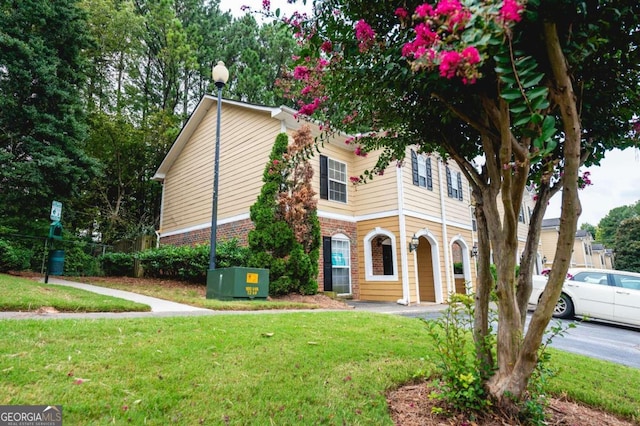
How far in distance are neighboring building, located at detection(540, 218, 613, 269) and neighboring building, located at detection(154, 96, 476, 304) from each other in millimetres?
7454

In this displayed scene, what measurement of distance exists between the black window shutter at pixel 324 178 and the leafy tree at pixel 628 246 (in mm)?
35646

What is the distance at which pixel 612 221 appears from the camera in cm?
5991

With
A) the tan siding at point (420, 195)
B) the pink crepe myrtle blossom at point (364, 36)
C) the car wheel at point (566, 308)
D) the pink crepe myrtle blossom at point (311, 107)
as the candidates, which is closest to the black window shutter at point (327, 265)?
the tan siding at point (420, 195)

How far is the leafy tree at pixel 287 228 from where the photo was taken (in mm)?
9125

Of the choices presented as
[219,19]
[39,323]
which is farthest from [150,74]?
[39,323]

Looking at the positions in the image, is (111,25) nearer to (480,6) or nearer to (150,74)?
(150,74)

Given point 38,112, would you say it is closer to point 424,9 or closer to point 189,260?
point 189,260

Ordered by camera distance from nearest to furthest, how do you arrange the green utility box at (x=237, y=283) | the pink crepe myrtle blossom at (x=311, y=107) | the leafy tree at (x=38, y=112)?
1. the pink crepe myrtle blossom at (x=311, y=107)
2. the green utility box at (x=237, y=283)
3. the leafy tree at (x=38, y=112)

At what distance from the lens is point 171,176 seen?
620 inches

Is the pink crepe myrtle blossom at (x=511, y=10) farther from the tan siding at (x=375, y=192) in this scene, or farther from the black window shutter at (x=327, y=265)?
the tan siding at (x=375, y=192)

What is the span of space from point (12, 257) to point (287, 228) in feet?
25.0

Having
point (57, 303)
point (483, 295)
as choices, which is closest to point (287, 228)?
point (57, 303)

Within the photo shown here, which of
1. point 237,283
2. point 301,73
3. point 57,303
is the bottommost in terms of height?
point 57,303

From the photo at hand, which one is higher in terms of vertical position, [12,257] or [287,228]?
[287,228]
